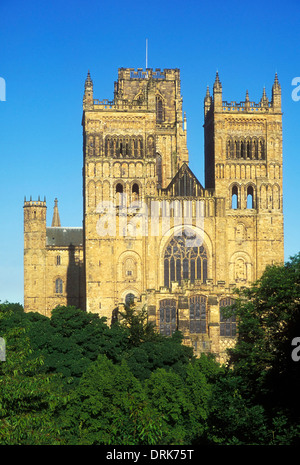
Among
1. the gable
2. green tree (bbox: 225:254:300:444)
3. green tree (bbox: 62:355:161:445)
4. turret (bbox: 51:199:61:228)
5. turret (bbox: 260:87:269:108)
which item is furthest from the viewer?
turret (bbox: 51:199:61:228)

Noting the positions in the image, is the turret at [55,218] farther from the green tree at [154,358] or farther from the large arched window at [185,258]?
the green tree at [154,358]

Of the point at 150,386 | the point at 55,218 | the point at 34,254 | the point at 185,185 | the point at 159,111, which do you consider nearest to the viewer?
the point at 150,386

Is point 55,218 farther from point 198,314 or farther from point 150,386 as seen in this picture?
point 150,386

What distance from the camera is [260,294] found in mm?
58656

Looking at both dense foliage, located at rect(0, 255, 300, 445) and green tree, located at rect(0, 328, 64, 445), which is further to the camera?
dense foliage, located at rect(0, 255, 300, 445)

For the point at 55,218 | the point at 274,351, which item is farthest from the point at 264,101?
the point at 55,218

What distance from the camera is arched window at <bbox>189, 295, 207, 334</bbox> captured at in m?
85.1

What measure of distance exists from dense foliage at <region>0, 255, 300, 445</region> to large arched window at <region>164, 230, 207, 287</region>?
1849 centimetres

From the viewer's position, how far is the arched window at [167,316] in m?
85.9

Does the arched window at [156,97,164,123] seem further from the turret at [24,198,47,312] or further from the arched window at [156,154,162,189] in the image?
the turret at [24,198,47,312]

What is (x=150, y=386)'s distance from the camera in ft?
178

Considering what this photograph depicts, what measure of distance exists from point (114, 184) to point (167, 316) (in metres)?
16.2

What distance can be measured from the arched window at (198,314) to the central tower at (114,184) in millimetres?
7736

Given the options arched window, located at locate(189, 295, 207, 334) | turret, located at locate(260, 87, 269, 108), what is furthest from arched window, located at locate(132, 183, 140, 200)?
turret, located at locate(260, 87, 269, 108)
